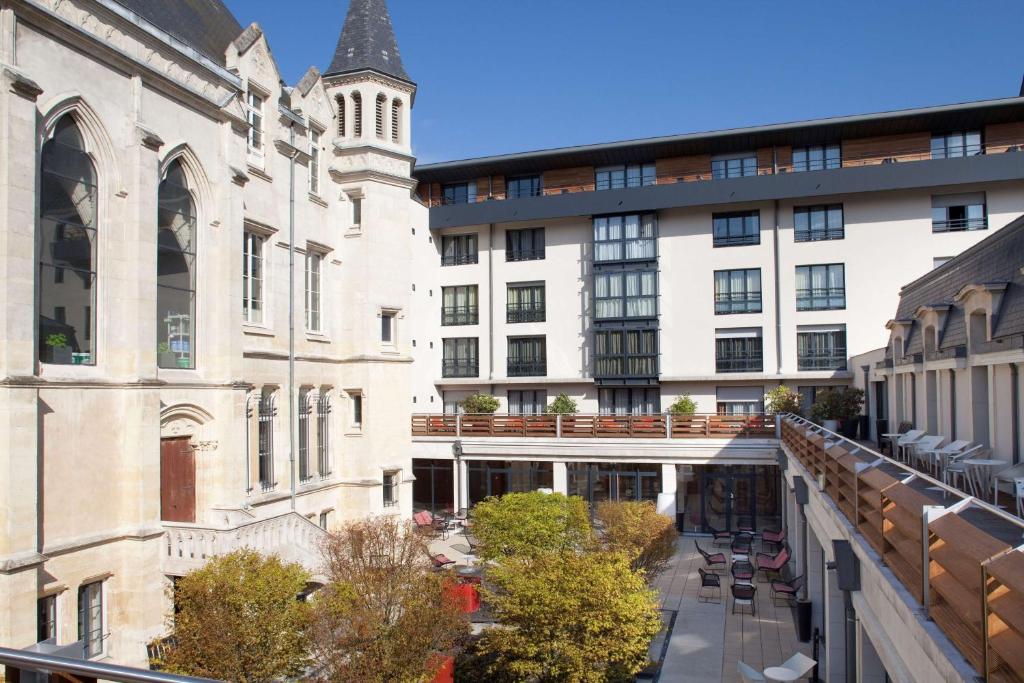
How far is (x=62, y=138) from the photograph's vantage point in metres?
13.8

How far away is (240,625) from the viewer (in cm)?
1145

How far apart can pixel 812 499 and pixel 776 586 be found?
5.15 m

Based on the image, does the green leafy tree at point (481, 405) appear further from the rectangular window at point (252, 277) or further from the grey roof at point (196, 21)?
the grey roof at point (196, 21)

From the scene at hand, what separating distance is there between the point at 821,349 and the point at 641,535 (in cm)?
1855

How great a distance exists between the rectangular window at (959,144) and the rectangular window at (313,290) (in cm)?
2727

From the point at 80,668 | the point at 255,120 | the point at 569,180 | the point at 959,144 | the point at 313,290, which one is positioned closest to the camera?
the point at 80,668

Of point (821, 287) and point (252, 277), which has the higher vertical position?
point (821, 287)

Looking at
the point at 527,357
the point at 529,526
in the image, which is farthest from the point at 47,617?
the point at 527,357

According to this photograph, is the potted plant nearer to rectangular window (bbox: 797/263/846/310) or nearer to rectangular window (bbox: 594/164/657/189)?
rectangular window (bbox: 594/164/657/189)

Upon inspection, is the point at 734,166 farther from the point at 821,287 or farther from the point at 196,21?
the point at 196,21

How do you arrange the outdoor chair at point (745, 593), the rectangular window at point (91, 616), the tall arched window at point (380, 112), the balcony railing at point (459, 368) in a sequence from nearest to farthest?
the rectangular window at point (91, 616)
the outdoor chair at point (745, 593)
the tall arched window at point (380, 112)
the balcony railing at point (459, 368)

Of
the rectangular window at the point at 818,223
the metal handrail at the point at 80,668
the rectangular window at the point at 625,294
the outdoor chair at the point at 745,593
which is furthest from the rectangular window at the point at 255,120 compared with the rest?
the rectangular window at the point at 818,223

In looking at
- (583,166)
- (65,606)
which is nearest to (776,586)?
(65,606)

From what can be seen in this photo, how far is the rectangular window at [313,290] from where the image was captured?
72.5 feet
